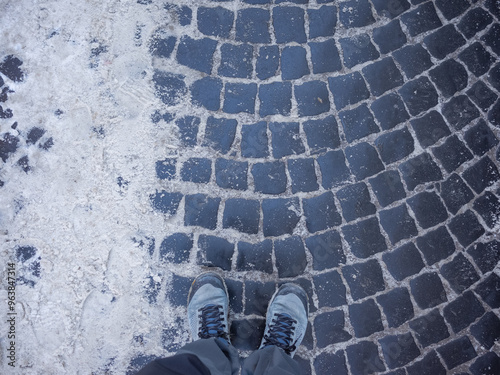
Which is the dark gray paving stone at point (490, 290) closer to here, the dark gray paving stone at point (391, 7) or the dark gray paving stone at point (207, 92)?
the dark gray paving stone at point (391, 7)

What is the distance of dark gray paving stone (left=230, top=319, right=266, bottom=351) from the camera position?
3.00m

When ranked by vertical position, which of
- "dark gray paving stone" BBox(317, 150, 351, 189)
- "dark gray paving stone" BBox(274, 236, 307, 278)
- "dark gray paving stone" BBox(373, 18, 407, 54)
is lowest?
"dark gray paving stone" BBox(274, 236, 307, 278)

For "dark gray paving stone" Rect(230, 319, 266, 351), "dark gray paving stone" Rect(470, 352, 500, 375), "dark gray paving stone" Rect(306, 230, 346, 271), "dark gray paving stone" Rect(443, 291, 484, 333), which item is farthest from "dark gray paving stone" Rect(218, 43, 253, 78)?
"dark gray paving stone" Rect(470, 352, 500, 375)

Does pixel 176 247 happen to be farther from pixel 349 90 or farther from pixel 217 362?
pixel 349 90

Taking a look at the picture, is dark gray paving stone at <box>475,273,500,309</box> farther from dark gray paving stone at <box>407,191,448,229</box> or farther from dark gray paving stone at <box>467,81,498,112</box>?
dark gray paving stone at <box>467,81,498,112</box>

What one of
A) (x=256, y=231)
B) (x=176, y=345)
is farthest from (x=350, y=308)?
(x=176, y=345)

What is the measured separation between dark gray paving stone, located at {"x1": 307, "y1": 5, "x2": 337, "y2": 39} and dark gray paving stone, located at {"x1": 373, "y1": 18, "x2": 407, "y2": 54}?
314 millimetres

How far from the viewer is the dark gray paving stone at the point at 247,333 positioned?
3.00 m

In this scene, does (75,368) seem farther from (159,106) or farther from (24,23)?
(24,23)

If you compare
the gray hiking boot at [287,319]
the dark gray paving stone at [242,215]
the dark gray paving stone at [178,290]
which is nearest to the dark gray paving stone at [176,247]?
the dark gray paving stone at [178,290]

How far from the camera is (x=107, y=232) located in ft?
9.68

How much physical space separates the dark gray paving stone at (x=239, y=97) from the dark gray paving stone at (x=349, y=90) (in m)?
0.60

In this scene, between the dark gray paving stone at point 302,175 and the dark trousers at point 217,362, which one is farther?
the dark gray paving stone at point 302,175

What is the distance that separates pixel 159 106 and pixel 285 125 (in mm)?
926
